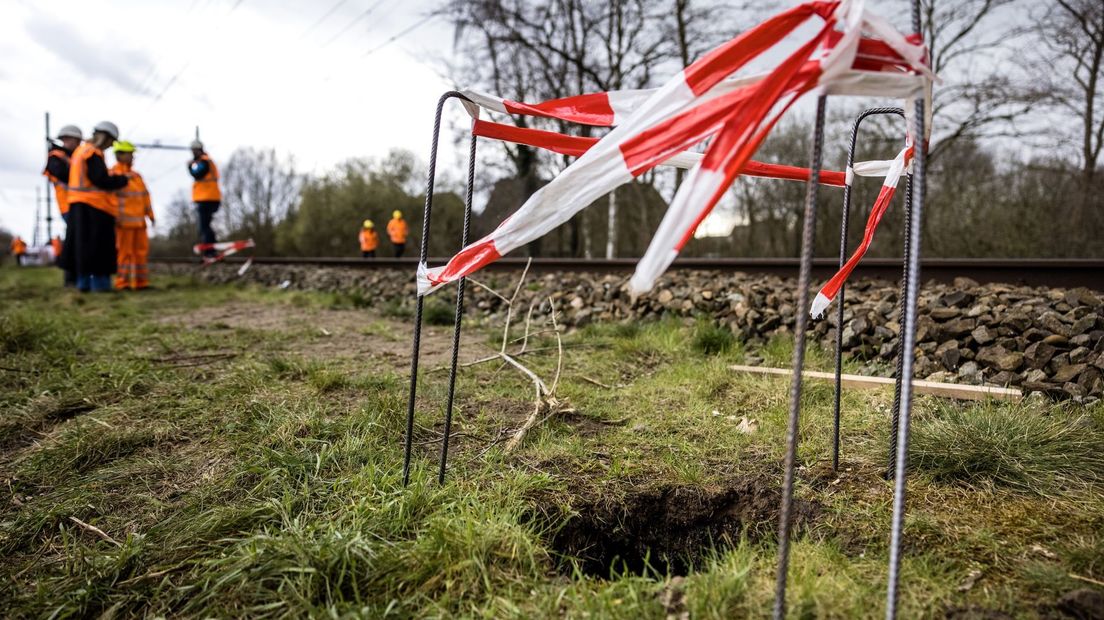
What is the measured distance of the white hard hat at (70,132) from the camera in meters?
9.67

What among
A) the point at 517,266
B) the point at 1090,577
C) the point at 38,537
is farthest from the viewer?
the point at 517,266

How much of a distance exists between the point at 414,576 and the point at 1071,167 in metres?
16.3

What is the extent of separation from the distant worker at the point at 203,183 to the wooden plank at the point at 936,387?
11208 millimetres

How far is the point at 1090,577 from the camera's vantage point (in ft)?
5.82

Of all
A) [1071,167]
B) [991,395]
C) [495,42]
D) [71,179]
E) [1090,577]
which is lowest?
[1090,577]

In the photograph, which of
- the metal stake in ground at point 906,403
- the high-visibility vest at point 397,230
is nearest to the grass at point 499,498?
the metal stake in ground at point 906,403

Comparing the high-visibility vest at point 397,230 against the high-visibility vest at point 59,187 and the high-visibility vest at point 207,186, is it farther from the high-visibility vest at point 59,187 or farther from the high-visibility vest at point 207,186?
the high-visibility vest at point 59,187

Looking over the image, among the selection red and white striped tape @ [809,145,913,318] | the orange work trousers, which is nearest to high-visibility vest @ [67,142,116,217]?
the orange work trousers

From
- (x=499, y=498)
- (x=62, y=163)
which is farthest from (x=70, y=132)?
(x=499, y=498)

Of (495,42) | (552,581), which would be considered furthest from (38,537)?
(495,42)

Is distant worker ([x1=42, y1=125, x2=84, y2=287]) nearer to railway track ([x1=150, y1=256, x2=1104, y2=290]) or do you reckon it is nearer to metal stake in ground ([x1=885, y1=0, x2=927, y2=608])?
railway track ([x1=150, y1=256, x2=1104, y2=290])

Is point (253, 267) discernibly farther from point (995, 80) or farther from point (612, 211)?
point (995, 80)

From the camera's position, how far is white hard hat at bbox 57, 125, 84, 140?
967 cm

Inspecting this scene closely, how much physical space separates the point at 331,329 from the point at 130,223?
19.9 ft
